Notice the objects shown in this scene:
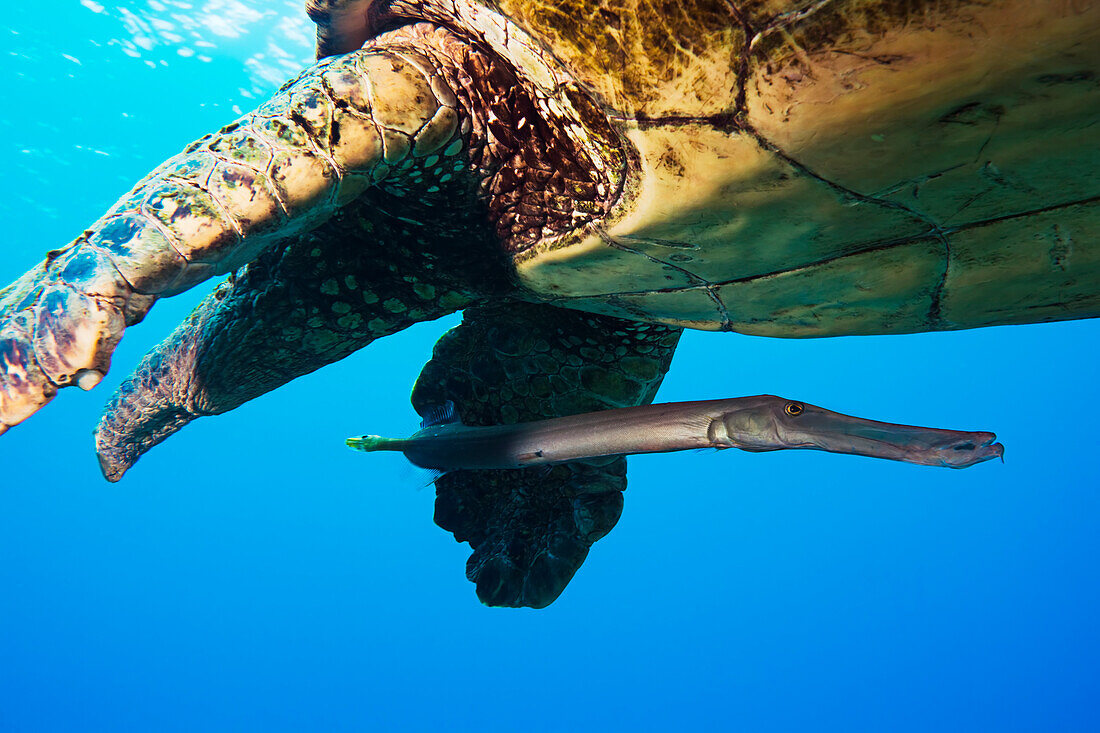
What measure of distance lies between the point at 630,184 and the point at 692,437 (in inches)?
32.6

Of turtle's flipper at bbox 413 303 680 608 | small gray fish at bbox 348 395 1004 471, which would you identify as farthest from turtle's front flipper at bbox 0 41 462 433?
turtle's flipper at bbox 413 303 680 608

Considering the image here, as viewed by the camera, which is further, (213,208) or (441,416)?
(441,416)

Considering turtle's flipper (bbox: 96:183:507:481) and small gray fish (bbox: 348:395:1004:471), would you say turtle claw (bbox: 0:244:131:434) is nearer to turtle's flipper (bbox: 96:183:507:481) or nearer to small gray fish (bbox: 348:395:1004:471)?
turtle's flipper (bbox: 96:183:507:481)

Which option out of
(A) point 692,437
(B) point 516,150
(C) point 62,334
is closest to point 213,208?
(C) point 62,334

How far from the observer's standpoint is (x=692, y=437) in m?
1.77

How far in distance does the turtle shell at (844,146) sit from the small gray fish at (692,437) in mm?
432

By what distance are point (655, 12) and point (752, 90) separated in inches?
10.2

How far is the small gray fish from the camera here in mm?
1328

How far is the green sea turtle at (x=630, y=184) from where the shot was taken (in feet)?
3.36

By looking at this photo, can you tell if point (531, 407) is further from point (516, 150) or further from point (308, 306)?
point (516, 150)

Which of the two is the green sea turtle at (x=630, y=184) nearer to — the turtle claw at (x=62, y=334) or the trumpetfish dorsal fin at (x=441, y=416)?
the turtle claw at (x=62, y=334)

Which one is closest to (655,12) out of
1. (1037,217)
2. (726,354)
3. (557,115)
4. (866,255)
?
(557,115)

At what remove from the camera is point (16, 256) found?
1123 inches

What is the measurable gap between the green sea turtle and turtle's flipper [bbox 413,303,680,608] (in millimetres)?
235
